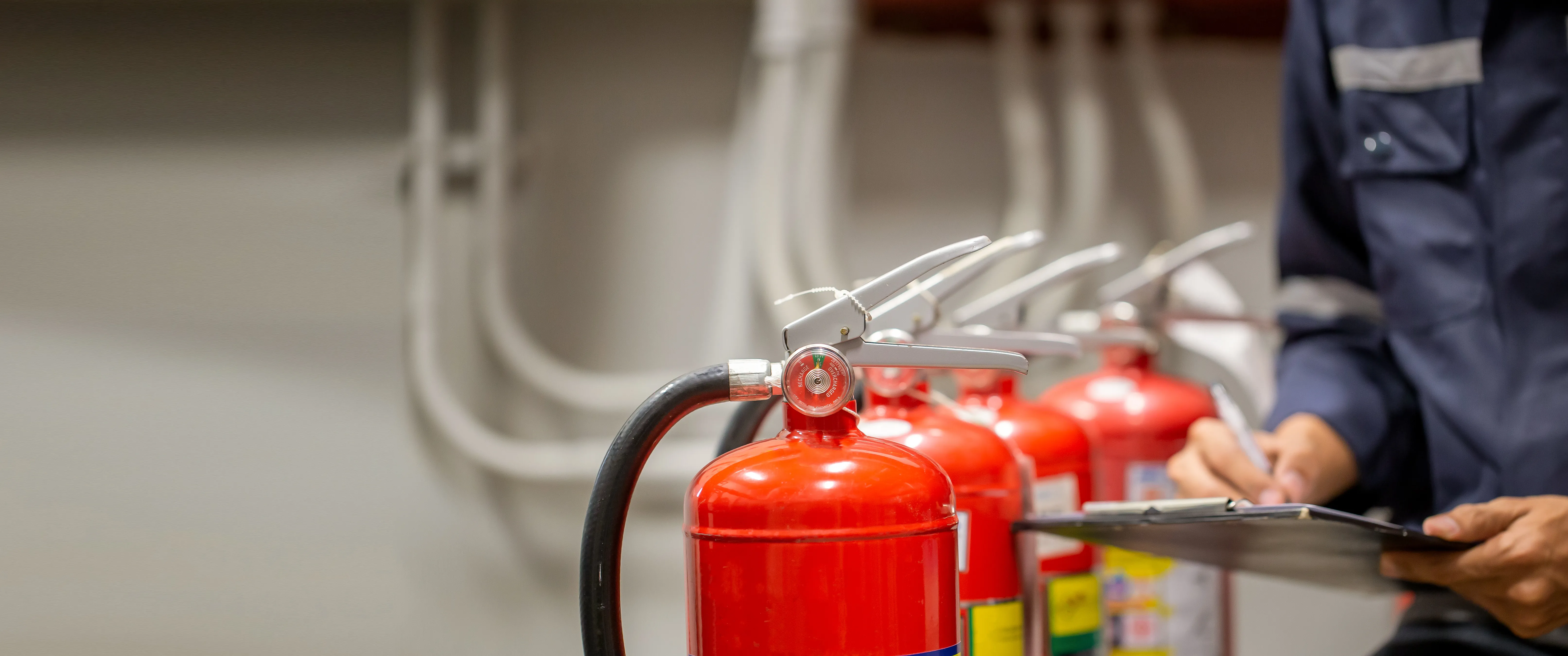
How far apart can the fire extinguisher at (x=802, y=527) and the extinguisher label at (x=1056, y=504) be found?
0.30 meters

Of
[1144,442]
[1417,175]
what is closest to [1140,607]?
Result: [1144,442]

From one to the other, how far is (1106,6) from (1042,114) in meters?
0.16

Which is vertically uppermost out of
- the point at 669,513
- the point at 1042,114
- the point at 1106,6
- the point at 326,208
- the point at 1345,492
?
the point at 1106,6

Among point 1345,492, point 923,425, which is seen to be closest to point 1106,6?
point 1345,492

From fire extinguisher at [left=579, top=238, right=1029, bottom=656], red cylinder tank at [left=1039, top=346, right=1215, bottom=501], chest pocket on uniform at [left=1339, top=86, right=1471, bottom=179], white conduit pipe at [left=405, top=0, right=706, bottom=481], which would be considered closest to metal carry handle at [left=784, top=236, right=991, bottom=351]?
fire extinguisher at [left=579, top=238, right=1029, bottom=656]

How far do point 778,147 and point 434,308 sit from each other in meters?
0.48

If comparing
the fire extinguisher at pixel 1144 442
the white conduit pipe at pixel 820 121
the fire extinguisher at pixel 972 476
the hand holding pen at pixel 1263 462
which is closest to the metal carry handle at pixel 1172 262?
the fire extinguisher at pixel 1144 442

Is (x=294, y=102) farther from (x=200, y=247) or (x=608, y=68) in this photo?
(x=608, y=68)

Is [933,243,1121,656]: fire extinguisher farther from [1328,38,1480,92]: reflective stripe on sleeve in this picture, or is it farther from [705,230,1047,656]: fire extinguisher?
[1328,38,1480,92]: reflective stripe on sleeve

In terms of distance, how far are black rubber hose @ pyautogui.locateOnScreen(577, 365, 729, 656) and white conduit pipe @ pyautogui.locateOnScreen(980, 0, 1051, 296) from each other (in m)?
0.99

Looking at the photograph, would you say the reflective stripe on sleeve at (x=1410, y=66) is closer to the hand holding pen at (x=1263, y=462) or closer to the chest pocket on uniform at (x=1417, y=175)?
the chest pocket on uniform at (x=1417, y=175)

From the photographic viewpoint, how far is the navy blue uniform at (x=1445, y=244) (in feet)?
2.64

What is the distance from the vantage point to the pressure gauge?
1.53ft

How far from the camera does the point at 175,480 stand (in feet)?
4.08
